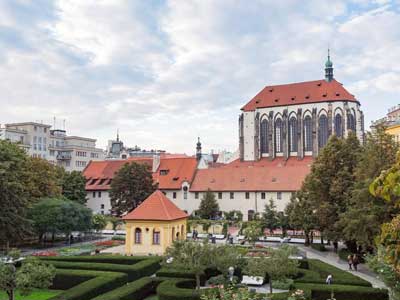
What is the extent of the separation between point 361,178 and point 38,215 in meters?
29.9

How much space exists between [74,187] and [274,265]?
47.4 m

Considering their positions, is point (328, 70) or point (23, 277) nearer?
point (23, 277)

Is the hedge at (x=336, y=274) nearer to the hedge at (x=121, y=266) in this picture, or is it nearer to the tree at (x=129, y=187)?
the hedge at (x=121, y=266)

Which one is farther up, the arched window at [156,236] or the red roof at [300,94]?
the red roof at [300,94]

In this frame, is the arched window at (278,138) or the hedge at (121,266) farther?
the arched window at (278,138)

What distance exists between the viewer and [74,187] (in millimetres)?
65188

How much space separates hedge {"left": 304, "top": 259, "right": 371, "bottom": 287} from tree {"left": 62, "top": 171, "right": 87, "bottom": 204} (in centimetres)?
4272

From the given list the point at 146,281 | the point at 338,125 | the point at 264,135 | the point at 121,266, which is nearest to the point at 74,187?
the point at 264,135

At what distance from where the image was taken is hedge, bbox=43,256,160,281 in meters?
27.8

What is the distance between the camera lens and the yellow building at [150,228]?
128 ft

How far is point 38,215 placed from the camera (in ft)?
141

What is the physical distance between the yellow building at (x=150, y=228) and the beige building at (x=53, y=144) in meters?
57.3

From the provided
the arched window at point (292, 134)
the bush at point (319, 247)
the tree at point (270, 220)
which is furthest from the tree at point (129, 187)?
the arched window at point (292, 134)

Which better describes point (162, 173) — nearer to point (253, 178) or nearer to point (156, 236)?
point (253, 178)
